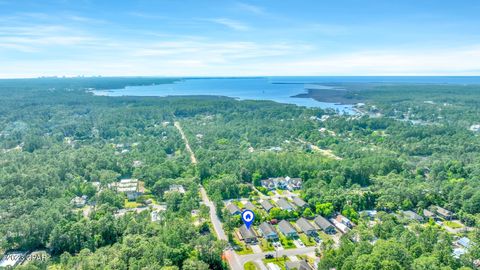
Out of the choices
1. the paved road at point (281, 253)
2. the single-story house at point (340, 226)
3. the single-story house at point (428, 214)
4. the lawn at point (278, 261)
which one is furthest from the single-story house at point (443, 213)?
the lawn at point (278, 261)

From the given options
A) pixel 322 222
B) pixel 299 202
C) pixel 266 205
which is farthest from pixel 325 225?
pixel 266 205

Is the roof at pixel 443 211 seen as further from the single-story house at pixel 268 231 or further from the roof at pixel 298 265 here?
the roof at pixel 298 265

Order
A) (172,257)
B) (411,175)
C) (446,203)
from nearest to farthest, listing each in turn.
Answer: (172,257) < (446,203) < (411,175)

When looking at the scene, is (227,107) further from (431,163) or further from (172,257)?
(172,257)

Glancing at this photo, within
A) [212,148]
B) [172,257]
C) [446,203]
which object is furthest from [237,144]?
[172,257]

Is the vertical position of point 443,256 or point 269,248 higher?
point 443,256

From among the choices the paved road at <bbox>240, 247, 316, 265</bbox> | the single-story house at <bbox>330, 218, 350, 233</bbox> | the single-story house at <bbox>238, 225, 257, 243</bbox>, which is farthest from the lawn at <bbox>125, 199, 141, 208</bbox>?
the single-story house at <bbox>330, 218, 350, 233</bbox>
